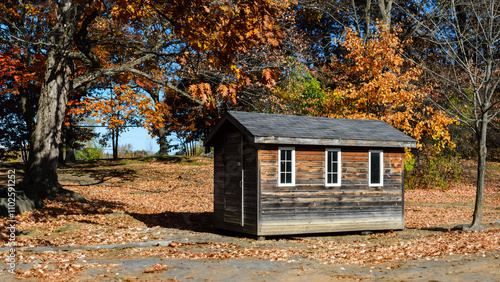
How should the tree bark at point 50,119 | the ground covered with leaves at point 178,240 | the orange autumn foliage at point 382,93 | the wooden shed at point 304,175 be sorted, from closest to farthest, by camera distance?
the ground covered with leaves at point 178,240
the wooden shed at point 304,175
the tree bark at point 50,119
the orange autumn foliage at point 382,93

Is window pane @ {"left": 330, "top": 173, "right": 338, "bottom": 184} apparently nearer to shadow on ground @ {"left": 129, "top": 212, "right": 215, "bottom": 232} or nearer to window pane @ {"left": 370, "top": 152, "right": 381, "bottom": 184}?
window pane @ {"left": 370, "top": 152, "right": 381, "bottom": 184}

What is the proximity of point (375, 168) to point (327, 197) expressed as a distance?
220 cm

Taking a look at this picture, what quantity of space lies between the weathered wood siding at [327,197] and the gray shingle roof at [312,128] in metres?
0.48

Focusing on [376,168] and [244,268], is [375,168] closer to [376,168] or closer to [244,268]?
[376,168]

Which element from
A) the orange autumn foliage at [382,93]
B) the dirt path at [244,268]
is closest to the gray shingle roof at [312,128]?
the dirt path at [244,268]

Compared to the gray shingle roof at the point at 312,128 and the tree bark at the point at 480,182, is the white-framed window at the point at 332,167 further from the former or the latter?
the tree bark at the point at 480,182

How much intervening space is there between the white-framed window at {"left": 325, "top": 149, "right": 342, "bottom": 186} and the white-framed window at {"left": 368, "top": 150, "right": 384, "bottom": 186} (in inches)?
51.0

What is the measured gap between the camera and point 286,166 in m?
15.8

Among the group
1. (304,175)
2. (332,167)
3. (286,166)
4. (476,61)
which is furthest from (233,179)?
(476,61)

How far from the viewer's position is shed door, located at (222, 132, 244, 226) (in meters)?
16.1

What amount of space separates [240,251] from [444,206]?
602 inches

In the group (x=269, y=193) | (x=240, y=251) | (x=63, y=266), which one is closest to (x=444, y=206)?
(x=269, y=193)

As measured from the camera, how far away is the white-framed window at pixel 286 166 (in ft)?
51.4

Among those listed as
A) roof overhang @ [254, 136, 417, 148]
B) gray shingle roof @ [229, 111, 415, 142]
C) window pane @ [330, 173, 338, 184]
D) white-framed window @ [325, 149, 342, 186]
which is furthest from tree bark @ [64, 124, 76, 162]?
window pane @ [330, 173, 338, 184]
